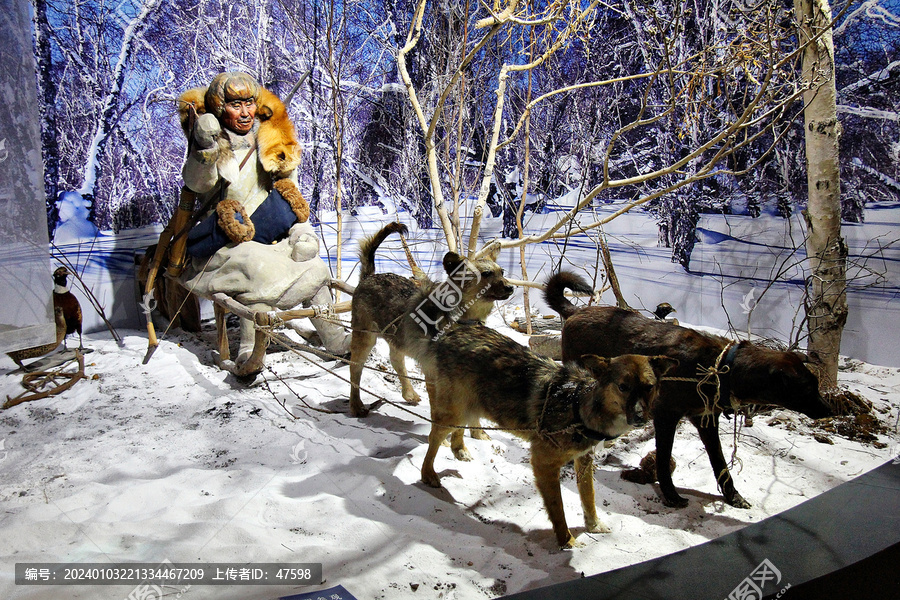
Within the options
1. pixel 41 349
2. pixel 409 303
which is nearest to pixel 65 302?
pixel 41 349

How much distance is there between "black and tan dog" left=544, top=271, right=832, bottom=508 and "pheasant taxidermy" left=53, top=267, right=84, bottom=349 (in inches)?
142

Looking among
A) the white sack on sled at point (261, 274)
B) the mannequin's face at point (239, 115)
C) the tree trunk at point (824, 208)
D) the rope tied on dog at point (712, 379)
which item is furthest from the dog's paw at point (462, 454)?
the mannequin's face at point (239, 115)

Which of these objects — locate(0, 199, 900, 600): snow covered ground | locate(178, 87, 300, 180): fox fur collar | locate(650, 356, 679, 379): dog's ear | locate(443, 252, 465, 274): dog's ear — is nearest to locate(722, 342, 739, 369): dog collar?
locate(650, 356, 679, 379): dog's ear

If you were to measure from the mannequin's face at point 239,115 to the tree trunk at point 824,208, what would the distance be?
3.78 m

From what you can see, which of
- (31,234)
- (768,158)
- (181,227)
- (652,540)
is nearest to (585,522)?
(652,540)

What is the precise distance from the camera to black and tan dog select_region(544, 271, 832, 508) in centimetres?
236

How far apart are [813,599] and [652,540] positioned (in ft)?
2.28

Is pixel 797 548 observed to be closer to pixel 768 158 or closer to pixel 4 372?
pixel 768 158

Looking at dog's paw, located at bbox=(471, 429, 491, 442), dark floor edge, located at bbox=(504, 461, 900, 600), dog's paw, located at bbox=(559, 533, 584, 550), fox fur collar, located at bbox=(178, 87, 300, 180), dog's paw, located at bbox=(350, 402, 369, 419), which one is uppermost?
fox fur collar, located at bbox=(178, 87, 300, 180)

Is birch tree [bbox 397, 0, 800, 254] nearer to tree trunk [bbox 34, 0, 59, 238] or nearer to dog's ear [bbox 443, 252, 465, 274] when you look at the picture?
dog's ear [bbox 443, 252, 465, 274]

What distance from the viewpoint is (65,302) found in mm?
4016

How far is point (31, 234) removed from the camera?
2.31 meters

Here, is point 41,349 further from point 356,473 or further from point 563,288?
point 563,288

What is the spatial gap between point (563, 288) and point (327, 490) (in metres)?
1.80
